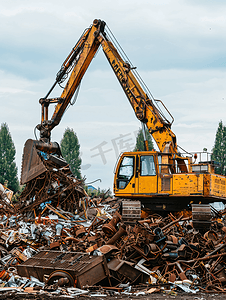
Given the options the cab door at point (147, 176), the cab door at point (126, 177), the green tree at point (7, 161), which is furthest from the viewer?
the green tree at point (7, 161)

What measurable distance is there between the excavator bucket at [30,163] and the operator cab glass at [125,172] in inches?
191

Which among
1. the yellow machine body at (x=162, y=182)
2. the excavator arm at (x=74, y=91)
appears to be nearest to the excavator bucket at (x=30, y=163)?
the excavator arm at (x=74, y=91)

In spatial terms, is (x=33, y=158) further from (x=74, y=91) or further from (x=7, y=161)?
(x=7, y=161)

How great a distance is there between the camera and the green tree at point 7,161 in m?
46.0

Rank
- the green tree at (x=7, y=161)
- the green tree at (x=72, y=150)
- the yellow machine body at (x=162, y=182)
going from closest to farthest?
the yellow machine body at (x=162, y=182), the green tree at (x=7, y=161), the green tree at (x=72, y=150)

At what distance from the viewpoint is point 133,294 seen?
8336 mm

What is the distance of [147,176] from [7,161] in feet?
117

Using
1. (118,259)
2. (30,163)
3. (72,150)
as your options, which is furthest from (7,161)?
(118,259)

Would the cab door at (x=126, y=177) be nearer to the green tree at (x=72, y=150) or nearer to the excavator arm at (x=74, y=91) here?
the excavator arm at (x=74, y=91)

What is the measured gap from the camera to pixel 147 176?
13.5m

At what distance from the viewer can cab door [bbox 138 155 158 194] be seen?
1345cm

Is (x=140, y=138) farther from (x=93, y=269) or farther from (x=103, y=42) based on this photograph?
(x=93, y=269)

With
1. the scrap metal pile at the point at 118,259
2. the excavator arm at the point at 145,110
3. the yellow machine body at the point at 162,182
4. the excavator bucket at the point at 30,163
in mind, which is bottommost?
the scrap metal pile at the point at 118,259

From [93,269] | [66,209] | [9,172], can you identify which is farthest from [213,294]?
[9,172]
